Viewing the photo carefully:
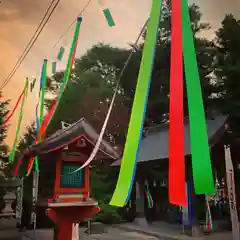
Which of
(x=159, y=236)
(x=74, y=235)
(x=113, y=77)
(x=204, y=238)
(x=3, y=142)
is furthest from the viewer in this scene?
(x=113, y=77)

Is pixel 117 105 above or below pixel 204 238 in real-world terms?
above

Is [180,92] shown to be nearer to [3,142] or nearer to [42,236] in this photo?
[42,236]

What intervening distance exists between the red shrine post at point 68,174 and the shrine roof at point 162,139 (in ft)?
6.55

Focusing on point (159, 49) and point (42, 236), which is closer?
point (42, 236)

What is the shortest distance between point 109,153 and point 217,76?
4.42 m

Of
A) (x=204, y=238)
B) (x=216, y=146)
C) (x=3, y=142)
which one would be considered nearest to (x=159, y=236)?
(x=204, y=238)

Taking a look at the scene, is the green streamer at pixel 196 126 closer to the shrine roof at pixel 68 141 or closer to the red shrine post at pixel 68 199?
the shrine roof at pixel 68 141

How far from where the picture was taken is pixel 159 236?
4.63 metres

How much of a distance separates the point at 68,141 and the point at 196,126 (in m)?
1.73

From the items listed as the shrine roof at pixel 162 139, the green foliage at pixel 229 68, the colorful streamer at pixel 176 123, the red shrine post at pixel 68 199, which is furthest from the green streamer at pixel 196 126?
the green foliage at pixel 229 68

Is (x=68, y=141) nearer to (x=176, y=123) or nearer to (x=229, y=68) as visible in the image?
(x=176, y=123)

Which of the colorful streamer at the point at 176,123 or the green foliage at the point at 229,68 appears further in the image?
the green foliage at the point at 229,68

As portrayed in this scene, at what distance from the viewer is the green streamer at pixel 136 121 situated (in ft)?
4.34

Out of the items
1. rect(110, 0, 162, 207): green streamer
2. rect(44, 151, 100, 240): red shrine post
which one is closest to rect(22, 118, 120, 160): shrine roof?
rect(44, 151, 100, 240): red shrine post
